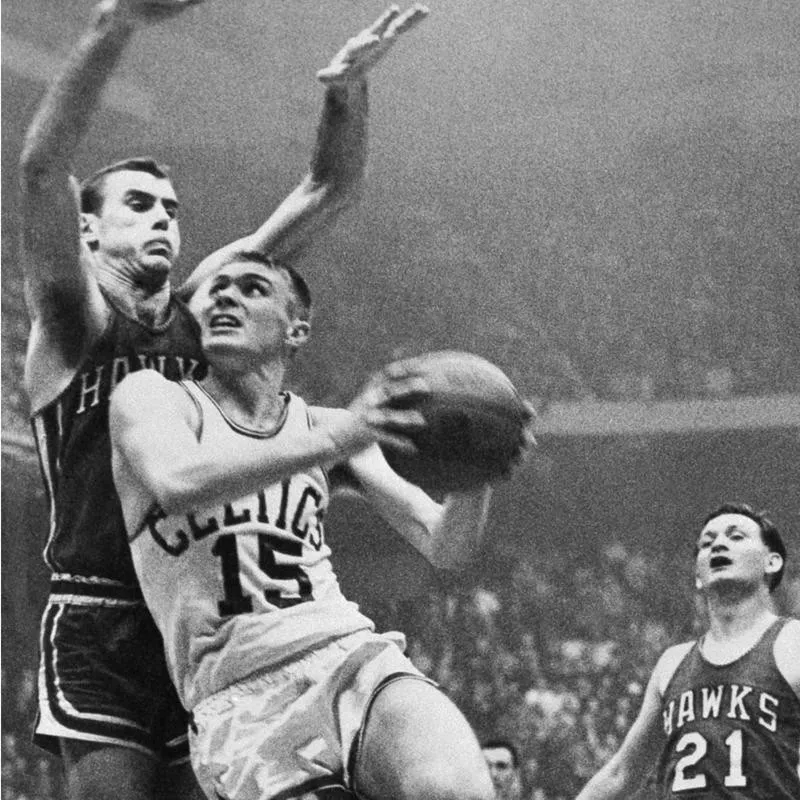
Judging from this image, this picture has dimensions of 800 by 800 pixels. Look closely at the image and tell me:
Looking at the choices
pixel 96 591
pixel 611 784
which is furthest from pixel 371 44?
pixel 611 784

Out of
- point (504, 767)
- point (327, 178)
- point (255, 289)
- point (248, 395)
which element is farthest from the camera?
point (504, 767)

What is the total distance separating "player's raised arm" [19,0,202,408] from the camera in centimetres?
290

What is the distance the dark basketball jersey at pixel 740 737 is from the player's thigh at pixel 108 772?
4.39 ft

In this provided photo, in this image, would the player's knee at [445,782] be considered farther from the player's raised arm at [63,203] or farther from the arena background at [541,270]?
the arena background at [541,270]

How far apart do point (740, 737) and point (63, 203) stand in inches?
78.6

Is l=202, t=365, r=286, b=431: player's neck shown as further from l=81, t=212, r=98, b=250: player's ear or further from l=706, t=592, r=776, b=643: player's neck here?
l=706, t=592, r=776, b=643: player's neck

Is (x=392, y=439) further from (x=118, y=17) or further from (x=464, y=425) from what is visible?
(x=118, y=17)

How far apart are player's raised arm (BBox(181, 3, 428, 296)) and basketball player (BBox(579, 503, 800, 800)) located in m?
1.30

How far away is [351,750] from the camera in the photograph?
239 centimetres

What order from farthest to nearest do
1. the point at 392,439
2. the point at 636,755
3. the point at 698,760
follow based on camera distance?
the point at 636,755 < the point at 698,760 < the point at 392,439

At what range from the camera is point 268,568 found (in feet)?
8.77

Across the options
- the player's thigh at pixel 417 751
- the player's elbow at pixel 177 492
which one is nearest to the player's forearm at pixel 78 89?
the player's elbow at pixel 177 492

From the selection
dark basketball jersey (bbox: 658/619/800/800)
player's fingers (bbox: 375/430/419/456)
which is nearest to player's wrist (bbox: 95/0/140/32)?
player's fingers (bbox: 375/430/419/456)

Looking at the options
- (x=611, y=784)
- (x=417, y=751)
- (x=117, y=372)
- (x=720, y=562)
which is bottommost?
(x=611, y=784)
